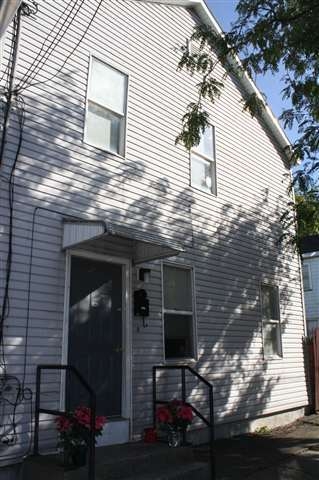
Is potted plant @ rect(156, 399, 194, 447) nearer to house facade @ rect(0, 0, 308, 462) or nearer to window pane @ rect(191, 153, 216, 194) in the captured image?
house facade @ rect(0, 0, 308, 462)

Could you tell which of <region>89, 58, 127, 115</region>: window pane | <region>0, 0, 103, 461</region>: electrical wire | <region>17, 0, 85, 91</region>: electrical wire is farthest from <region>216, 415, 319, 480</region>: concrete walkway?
<region>17, 0, 85, 91</region>: electrical wire

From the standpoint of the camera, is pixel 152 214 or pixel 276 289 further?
pixel 276 289

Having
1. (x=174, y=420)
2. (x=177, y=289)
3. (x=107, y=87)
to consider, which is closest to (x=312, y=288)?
(x=177, y=289)

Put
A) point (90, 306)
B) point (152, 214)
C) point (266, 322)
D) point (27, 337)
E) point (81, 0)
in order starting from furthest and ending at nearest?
point (266, 322) → point (152, 214) → point (81, 0) → point (90, 306) → point (27, 337)

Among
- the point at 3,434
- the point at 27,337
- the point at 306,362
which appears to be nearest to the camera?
the point at 3,434

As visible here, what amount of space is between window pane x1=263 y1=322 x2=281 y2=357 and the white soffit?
4.47 m

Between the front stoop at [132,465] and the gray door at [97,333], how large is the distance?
72 cm

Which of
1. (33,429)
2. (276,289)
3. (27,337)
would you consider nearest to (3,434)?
(33,429)

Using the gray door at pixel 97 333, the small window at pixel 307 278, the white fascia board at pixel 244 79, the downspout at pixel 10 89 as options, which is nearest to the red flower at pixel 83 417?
the gray door at pixel 97 333

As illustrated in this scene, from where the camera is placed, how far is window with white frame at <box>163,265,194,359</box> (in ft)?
26.8

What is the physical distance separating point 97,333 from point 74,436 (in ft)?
6.12

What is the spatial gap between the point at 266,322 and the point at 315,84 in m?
5.14

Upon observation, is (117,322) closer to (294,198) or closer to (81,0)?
(81,0)

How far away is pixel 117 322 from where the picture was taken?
717cm
